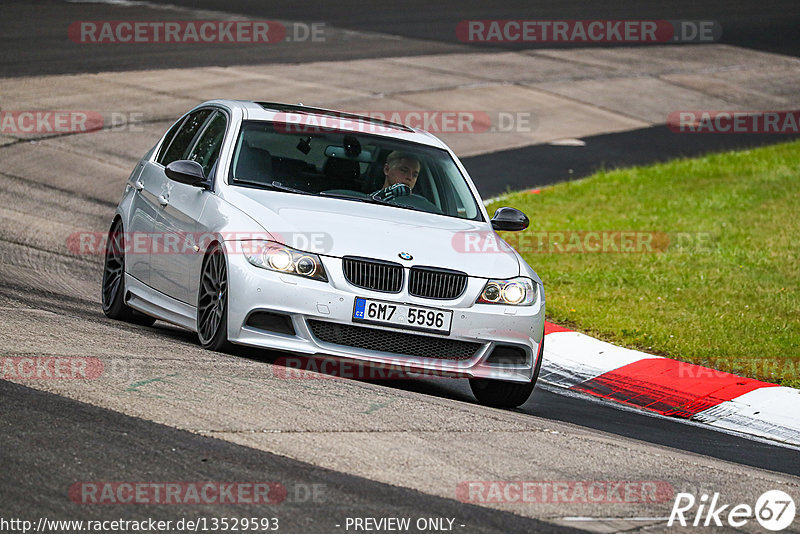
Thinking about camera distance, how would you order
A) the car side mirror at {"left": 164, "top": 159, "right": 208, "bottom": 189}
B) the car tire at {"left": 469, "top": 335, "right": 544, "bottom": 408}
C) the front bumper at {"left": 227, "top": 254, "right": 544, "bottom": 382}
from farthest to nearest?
1. the car side mirror at {"left": 164, "top": 159, "right": 208, "bottom": 189}
2. the car tire at {"left": 469, "top": 335, "right": 544, "bottom": 408}
3. the front bumper at {"left": 227, "top": 254, "right": 544, "bottom": 382}

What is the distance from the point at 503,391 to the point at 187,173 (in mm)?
2471

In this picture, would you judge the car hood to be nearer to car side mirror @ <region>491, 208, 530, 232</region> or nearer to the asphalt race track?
car side mirror @ <region>491, 208, 530, 232</region>

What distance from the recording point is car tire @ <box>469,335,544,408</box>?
805cm

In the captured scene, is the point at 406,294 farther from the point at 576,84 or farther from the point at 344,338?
the point at 576,84

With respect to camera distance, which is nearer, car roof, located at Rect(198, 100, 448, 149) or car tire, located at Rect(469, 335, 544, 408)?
car tire, located at Rect(469, 335, 544, 408)

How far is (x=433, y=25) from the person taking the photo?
108 feet

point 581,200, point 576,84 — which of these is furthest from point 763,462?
point 576,84

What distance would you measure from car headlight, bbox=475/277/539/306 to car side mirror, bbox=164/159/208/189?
79.7 inches


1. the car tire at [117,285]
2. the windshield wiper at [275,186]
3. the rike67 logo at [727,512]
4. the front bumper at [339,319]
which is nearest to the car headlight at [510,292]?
the front bumper at [339,319]

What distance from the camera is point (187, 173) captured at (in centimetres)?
821

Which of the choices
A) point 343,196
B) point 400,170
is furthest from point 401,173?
point 343,196

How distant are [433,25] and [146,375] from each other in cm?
2709

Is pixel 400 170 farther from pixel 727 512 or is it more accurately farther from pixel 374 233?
pixel 727 512

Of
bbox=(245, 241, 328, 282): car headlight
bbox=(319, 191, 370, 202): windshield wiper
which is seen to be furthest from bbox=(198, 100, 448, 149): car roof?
bbox=(245, 241, 328, 282): car headlight
